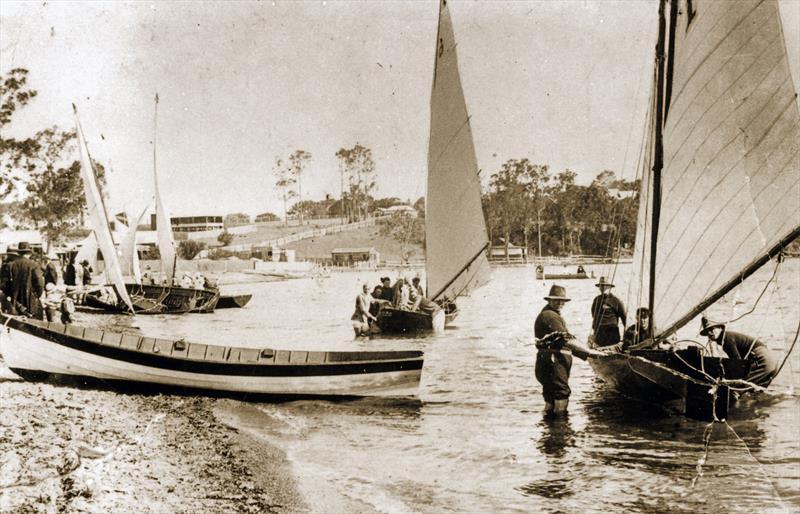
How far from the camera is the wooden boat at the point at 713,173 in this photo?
884 centimetres

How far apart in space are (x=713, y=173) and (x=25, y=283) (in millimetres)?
11572

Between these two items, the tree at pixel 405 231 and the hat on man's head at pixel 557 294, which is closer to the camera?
the hat on man's head at pixel 557 294

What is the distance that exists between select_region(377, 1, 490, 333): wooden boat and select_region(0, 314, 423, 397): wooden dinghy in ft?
28.4

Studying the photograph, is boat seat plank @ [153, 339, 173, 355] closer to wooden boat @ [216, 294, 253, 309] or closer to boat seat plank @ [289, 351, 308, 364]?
boat seat plank @ [289, 351, 308, 364]

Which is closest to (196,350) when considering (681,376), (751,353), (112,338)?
(112,338)

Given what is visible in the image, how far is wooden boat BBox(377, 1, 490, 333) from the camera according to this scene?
19.3 meters

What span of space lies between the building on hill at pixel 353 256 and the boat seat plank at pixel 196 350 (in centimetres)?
7089

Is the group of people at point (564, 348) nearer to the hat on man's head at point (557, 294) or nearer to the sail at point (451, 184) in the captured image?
the hat on man's head at point (557, 294)

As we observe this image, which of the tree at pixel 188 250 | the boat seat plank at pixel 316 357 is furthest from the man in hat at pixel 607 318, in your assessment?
the tree at pixel 188 250

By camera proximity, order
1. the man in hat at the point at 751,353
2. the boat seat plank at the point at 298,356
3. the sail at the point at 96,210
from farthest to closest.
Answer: the sail at the point at 96,210 < the boat seat plank at the point at 298,356 < the man in hat at the point at 751,353

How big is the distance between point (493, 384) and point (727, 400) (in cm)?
581

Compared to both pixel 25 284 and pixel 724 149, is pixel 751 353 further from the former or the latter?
pixel 25 284

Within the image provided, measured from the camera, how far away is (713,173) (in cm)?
934

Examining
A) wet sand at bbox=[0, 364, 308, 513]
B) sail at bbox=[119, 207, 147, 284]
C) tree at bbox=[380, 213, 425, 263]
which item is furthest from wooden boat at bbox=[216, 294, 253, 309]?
tree at bbox=[380, 213, 425, 263]
